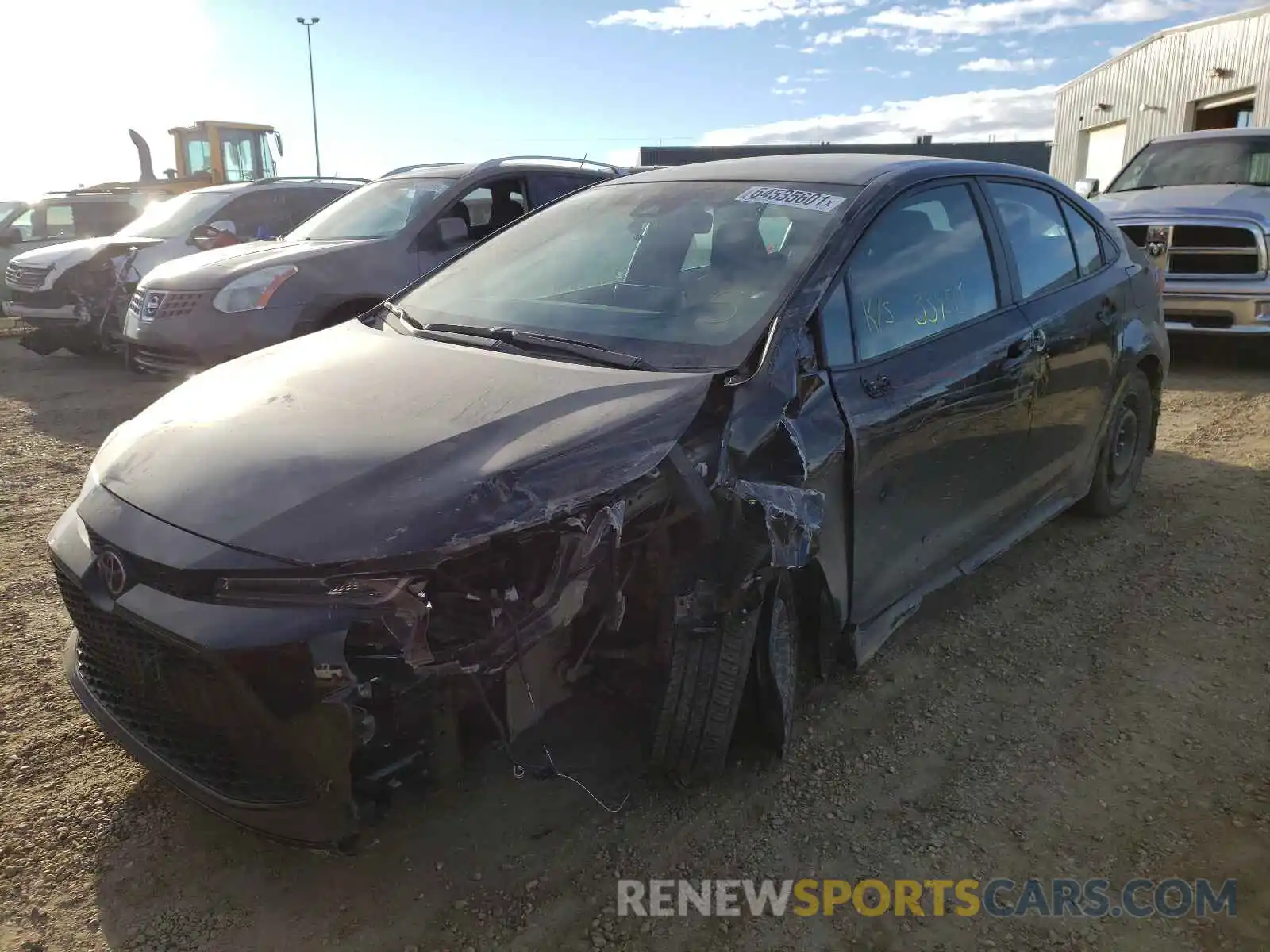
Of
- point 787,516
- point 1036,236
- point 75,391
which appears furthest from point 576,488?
point 75,391

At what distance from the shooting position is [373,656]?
77.7 inches

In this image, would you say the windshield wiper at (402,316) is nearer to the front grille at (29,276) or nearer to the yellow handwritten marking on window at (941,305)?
the yellow handwritten marking on window at (941,305)

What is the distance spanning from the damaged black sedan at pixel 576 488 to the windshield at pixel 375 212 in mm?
3587

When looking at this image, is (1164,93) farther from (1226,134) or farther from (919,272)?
(919,272)

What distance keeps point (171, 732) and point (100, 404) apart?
6.29m

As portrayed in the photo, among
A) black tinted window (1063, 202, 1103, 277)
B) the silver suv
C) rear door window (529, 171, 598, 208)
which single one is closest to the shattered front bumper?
black tinted window (1063, 202, 1103, 277)

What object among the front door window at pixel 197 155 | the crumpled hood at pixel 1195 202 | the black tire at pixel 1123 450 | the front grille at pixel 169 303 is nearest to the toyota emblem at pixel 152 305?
the front grille at pixel 169 303

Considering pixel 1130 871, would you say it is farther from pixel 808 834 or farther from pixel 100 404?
pixel 100 404

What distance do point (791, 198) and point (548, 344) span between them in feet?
3.32

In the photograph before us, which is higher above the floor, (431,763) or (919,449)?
(919,449)

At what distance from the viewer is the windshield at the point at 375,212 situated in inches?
271

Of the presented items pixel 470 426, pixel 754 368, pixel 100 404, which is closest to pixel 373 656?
pixel 470 426

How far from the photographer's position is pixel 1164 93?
20.3 metres

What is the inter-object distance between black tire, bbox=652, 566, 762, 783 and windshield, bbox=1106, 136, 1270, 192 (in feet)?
29.4
